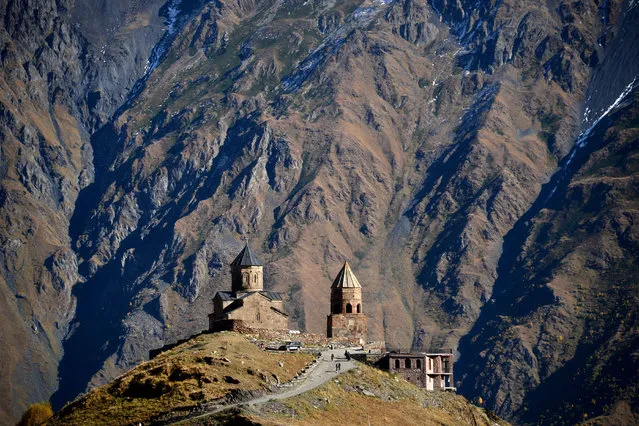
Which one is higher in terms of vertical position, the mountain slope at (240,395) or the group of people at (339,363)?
the group of people at (339,363)

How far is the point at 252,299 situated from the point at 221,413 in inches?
2163

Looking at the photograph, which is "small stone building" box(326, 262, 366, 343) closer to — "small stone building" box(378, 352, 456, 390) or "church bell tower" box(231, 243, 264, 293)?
"church bell tower" box(231, 243, 264, 293)

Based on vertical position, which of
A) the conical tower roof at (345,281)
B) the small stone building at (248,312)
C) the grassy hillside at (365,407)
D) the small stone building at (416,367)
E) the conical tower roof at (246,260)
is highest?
the conical tower roof at (246,260)

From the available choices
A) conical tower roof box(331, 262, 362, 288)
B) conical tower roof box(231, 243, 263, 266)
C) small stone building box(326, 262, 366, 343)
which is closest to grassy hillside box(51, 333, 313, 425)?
small stone building box(326, 262, 366, 343)

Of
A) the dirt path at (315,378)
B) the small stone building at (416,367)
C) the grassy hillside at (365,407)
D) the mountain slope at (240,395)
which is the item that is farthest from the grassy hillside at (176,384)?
the small stone building at (416,367)

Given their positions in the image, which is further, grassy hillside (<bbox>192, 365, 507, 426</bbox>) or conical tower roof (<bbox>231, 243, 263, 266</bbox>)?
conical tower roof (<bbox>231, 243, 263, 266</bbox>)

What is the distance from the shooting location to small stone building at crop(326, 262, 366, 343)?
538ft

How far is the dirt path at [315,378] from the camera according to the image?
10919 cm

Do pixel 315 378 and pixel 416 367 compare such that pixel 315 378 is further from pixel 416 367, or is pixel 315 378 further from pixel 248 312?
pixel 248 312

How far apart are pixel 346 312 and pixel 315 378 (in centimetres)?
4002

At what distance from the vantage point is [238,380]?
116 metres

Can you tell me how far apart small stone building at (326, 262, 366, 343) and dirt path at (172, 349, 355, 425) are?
1590cm

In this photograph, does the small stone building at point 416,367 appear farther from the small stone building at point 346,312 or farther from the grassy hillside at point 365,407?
the small stone building at point 346,312

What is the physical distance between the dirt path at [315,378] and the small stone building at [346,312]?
52.2 ft
